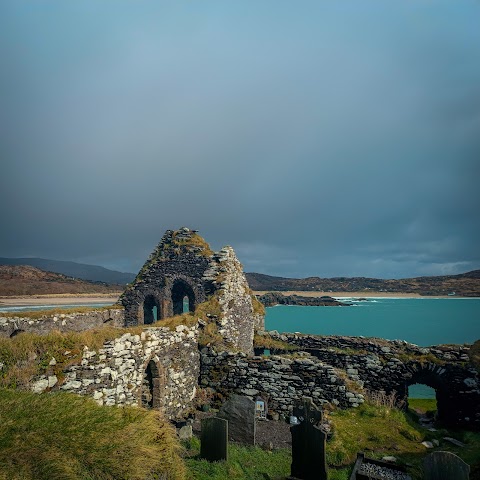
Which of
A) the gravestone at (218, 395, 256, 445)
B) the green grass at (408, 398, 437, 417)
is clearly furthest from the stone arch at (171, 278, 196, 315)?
the green grass at (408, 398, 437, 417)

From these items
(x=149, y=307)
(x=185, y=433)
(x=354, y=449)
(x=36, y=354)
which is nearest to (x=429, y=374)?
(x=354, y=449)

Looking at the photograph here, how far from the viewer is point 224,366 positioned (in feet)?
45.6

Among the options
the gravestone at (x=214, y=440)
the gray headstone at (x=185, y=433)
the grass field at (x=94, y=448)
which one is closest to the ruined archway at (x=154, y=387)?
the gray headstone at (x=185, y=433)

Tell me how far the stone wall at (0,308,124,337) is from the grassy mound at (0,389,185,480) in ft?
25.6

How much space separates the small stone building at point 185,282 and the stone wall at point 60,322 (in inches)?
59.5

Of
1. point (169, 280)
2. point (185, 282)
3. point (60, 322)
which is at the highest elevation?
point (169, 280)

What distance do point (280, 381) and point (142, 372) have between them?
475 cm

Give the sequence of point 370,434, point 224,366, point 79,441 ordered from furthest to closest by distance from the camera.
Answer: point 224,366 < point 370,434 < point 79,441

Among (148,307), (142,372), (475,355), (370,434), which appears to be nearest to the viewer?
(370,434)

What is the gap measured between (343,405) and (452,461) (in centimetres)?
582

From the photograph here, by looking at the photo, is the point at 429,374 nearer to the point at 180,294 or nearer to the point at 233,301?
the point at 233,301

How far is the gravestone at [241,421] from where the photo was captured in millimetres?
10562

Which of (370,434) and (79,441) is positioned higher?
(79,441)

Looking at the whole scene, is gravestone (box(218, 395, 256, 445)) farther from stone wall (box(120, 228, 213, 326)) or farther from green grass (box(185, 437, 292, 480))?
stone wall (box(120, 228, 213, 326))
